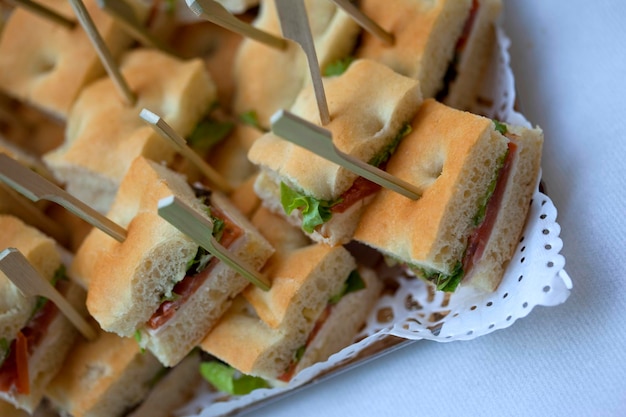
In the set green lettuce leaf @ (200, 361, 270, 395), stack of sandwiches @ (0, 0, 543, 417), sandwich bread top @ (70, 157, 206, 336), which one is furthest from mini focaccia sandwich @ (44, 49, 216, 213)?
green lettuce leaf @ (200, 361, 270, 395)

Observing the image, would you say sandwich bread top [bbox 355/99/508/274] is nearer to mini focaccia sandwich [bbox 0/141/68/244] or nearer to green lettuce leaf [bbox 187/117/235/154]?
green lettuce leaf [bbox 187/117/235/154]

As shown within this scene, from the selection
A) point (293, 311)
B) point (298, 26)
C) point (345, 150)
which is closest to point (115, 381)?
point (293, 311)

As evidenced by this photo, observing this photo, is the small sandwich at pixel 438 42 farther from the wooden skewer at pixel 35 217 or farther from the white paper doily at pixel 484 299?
the wooden skewer at pixel 35 217

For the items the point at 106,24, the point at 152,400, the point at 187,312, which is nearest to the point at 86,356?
the point at 152,400

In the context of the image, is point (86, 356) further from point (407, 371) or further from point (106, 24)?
point (106, 24)

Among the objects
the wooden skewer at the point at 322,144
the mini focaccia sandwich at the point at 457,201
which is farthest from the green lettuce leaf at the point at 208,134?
the wooden skewer at the point at 322,144
